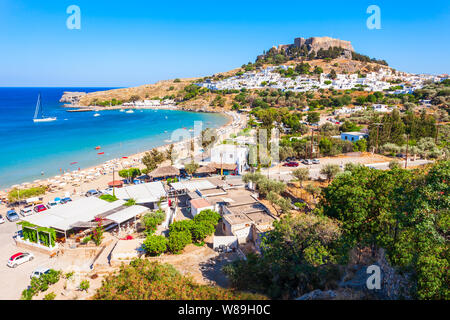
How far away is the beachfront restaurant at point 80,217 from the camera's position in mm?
14664

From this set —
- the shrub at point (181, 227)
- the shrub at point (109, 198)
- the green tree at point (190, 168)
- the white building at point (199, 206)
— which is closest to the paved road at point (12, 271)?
the shrub at point (109, 198)

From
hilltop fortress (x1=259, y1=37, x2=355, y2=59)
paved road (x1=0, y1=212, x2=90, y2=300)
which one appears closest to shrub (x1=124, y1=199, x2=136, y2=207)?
paved road (x1=0, y1=212, x2=90, y2=300)

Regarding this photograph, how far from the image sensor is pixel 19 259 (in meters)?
12.9

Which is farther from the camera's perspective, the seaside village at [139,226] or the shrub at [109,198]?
the shrub at [109,198]

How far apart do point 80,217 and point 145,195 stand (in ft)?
13.4

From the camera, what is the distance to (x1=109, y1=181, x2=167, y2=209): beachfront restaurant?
1784 centimetres

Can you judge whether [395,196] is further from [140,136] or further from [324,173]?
[140,136]

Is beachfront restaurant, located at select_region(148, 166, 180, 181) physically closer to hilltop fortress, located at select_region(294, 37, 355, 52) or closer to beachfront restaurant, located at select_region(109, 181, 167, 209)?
beachfront restaurant, located at select_region(109, 181, 167, 209)

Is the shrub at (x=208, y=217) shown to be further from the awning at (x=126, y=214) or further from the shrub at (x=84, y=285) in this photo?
the shrub at (x=84, y=285)

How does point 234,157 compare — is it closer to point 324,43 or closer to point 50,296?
point 50,296

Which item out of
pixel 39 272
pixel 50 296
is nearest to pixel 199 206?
pixel 39 272

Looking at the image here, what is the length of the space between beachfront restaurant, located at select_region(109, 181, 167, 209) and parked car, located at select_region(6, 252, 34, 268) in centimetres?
595

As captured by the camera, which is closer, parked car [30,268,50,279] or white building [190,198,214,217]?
parked car [30,268,50,279]

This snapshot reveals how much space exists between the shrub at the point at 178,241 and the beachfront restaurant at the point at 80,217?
3.66 metres
